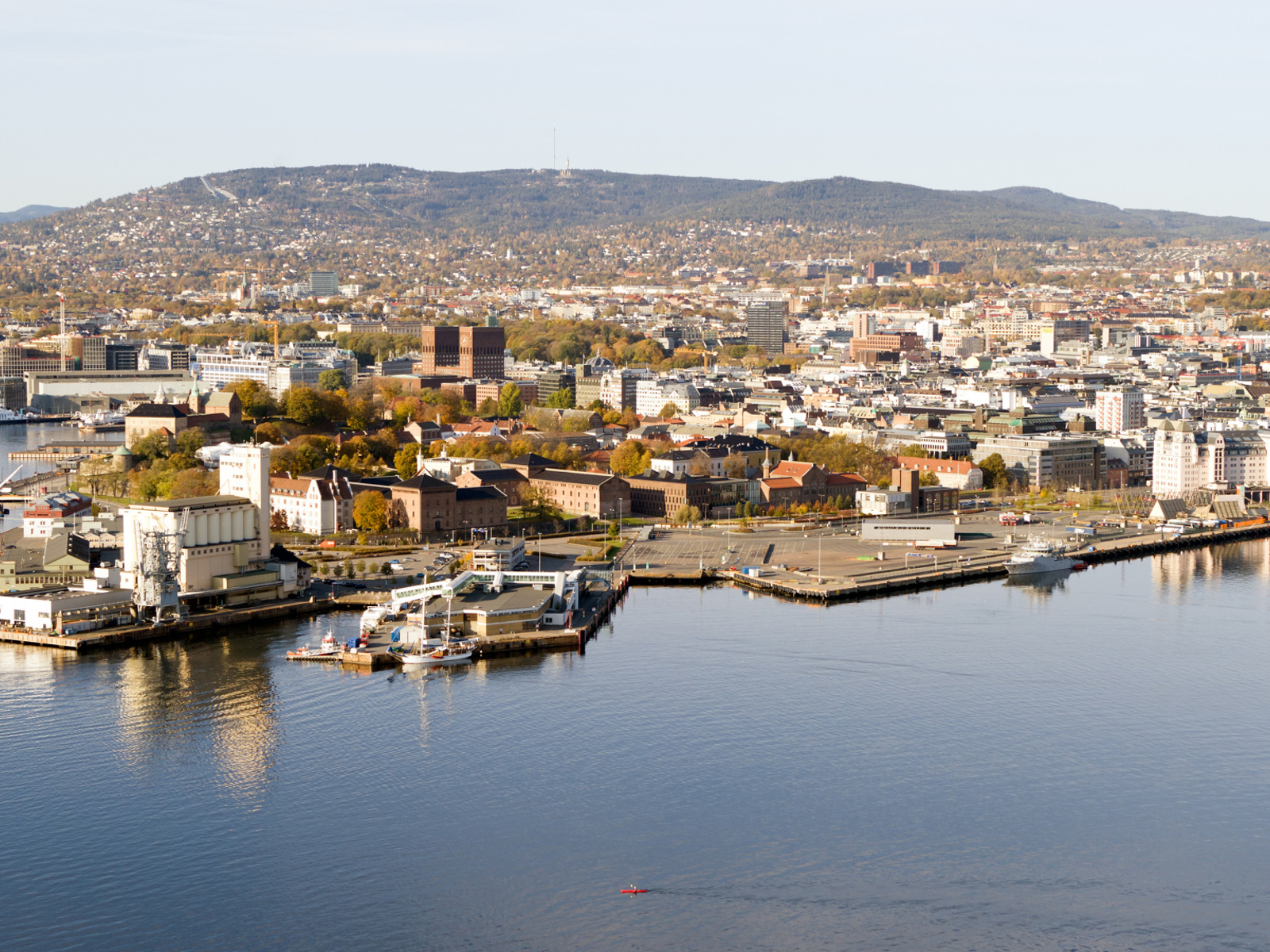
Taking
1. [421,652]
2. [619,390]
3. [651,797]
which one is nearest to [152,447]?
[619,390]

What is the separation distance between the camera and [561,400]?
44281 millimetres

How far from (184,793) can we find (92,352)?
45073 millimetres

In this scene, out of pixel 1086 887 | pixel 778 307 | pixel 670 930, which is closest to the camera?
pixel 670 930

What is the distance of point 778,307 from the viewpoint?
6969 centimetres

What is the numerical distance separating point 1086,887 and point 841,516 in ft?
58.6

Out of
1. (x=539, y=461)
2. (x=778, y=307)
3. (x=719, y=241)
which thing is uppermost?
(x=719, y=241)

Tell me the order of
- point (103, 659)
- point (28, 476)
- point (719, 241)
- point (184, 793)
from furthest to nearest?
point (719, 241), point (28, 476), point (103, 659), point (184, 793)

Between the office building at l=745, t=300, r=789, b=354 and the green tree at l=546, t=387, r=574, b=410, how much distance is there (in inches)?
824

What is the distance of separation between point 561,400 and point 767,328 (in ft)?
77.6

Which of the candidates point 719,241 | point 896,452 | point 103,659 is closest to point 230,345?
point 896,452

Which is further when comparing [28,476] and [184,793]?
[28,476]

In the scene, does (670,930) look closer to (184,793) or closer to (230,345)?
(184,793)

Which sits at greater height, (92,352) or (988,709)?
(92,352)

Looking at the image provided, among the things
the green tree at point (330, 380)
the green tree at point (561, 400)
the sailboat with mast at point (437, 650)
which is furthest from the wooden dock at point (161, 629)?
the green tree at point (330, 380)
